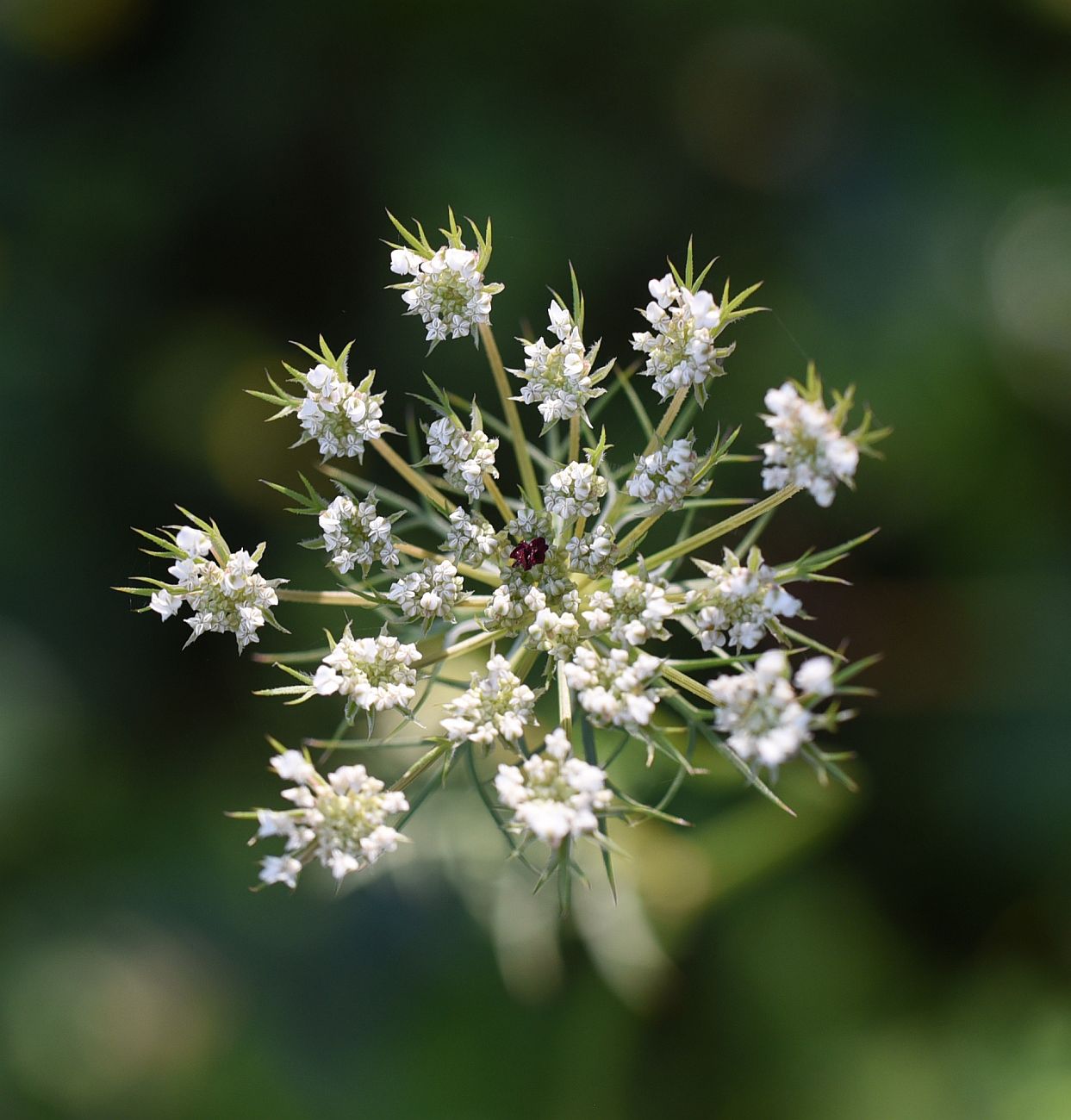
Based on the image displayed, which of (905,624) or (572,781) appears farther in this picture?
(905,624)

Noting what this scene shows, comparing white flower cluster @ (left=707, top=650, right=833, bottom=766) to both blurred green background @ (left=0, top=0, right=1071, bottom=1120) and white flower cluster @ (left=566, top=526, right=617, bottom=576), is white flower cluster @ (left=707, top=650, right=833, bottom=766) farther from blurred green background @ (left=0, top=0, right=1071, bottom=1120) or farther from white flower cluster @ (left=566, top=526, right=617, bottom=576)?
blurred green background @ (left=0, top=0, right=1071, bottom=1120)

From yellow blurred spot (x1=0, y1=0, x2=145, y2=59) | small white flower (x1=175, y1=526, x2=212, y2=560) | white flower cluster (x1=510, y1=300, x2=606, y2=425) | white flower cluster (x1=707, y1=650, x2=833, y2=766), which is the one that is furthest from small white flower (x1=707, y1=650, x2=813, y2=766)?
yellow blurred spot (x1=0, y1=0, x2=145, y2=59)

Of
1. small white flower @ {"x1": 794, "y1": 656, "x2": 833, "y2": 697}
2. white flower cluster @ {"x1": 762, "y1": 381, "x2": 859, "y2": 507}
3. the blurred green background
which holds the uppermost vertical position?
white flower cluster @ {"x1": 762, "y1": 381, "x2": 859, "y2": 507}

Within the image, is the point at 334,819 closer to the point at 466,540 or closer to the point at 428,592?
the point at 428,592

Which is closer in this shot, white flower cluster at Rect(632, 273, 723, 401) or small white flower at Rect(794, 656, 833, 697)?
small white flower at Rect(794, 656, 833, 697)

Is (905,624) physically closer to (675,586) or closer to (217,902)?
(675,586)

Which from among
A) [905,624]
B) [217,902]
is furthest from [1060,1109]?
[217,902]

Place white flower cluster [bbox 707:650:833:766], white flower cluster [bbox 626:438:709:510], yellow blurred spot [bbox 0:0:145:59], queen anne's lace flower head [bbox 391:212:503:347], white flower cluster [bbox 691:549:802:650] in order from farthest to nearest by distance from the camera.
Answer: yellow blurred spot [bbox 0:0:145:59], queen anne's lace flower head [bbox 391:212:503:347], white flower cluster [bbox 626:438:709:510], white flower cluster [bbox 691:549:802:650], white flower cluster [bbox 707:650:833:766]

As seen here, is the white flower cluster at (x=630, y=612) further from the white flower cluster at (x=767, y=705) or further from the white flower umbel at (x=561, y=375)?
the white flower umbel at (x=561, y=375)
